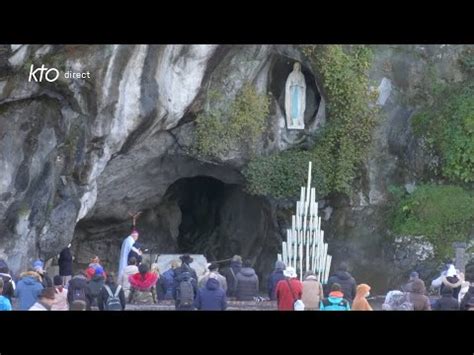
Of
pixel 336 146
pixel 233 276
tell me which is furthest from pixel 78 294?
pixel 336 146

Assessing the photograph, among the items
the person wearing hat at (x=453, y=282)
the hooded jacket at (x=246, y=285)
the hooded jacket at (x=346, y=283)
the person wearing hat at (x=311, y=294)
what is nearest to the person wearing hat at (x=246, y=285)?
the hooded jacket at (x=246, y=285)

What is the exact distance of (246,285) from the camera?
18.1 meters

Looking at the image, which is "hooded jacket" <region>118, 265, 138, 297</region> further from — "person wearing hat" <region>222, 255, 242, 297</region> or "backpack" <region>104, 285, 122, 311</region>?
"backpack" <region>104, 285, 122, 311</region>

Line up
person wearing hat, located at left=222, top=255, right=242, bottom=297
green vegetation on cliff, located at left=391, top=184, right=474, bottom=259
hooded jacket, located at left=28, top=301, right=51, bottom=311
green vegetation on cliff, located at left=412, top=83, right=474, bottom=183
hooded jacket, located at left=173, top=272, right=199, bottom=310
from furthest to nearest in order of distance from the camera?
green vegetation on cliff, located at left=412, top=83, right=474, bottom=183, green vegetation on cliff, located at left=391, top=184, right=474, bottom=259, person wearing hat, located at left=222, top=255, right=242, bottom=297, hooded jacket, located at left=173, top=272, right=199, bottom=310, hooded jacket, located at left=28, top=301, right=51, bottom=311

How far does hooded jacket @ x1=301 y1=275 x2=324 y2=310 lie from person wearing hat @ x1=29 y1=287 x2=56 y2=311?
3426 mm

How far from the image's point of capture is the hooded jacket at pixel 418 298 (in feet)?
49.2

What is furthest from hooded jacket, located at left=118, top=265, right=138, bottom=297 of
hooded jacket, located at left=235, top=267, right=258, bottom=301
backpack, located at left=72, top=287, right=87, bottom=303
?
backpack, located at left=72, top=287, right=87, bottom=303

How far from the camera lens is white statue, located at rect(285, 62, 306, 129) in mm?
22859

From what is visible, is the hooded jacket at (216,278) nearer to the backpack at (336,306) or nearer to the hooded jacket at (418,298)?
the backpack at (336,306)

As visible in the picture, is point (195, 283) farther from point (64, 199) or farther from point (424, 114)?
point (424, 114)

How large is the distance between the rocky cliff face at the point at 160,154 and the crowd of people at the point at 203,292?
9.14ft

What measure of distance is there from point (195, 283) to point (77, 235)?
7710 millimetres

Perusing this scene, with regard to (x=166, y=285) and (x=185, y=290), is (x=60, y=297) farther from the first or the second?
(x=166, y=285)

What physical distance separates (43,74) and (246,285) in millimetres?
4849
